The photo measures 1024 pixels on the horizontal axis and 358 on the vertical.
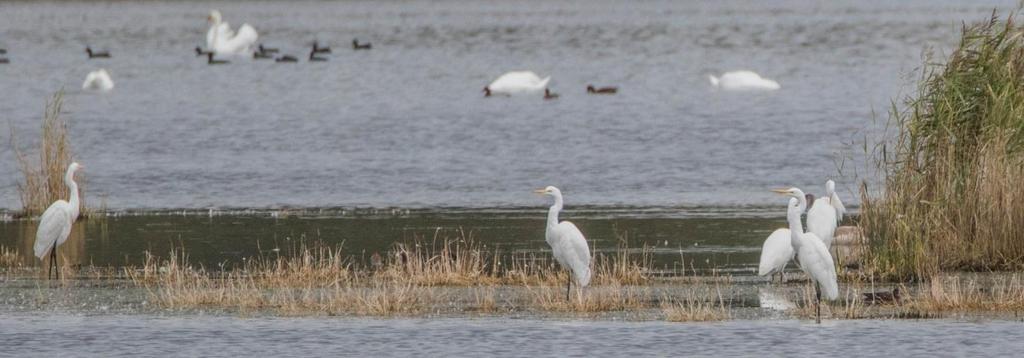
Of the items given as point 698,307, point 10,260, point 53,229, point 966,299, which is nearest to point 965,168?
point 966,299

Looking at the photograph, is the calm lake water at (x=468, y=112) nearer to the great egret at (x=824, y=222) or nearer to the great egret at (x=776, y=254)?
the great egret at (x=824, y=222)

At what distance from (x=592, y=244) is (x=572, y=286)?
3.89 metres

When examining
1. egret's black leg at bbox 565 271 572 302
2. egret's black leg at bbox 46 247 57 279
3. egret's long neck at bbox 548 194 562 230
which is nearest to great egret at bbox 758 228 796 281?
egret's black leg at bbox 565 271 572 302

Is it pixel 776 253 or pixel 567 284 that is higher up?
pixel 776 253

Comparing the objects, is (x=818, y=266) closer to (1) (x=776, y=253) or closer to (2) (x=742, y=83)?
(1) (x=776, y=253)

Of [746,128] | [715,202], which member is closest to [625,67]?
[746,128]

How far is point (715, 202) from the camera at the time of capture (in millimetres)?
24719

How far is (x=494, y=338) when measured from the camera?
1387 centimetres

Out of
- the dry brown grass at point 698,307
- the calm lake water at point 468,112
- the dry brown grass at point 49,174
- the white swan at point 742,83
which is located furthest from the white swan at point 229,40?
the dry brown grass at point 698,307

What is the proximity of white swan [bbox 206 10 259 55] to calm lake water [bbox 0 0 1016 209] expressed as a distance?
0.86 metres

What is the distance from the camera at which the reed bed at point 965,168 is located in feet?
54.0

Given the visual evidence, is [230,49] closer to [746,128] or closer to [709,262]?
[746,128]

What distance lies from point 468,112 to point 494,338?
98.0 feet

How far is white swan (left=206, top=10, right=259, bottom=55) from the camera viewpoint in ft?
219
